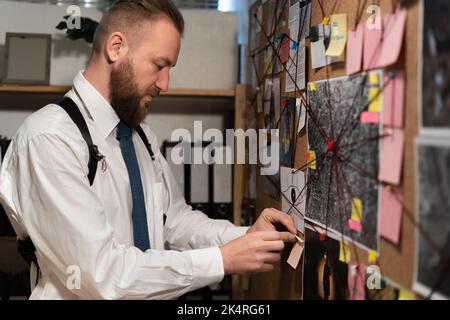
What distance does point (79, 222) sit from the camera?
0.93 meters

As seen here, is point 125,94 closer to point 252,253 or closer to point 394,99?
point 252,253

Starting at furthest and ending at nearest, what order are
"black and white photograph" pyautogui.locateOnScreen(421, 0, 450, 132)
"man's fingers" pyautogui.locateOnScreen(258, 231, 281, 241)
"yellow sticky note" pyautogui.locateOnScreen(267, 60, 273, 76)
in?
"yellow sticky note" pyautogui.locateOnScreen(267, 60, 273, 76), "man's fingers" pyautogui.locateOnScreen(258, 231, 281, 241), "black and white photograph" pyautogui.locateOnScreen(421, 0, 450, 132)

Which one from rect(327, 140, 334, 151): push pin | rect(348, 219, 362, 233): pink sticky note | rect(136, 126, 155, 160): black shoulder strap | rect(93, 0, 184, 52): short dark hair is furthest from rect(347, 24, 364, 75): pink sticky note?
rect(136, 126, 155, 160): black shoulder strap

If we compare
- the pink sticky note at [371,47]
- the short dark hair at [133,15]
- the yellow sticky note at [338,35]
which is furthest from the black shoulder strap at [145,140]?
the pink sticky note at [371,47]

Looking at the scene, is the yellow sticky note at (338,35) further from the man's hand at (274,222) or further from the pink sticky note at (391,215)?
the man's hand at (274,222)

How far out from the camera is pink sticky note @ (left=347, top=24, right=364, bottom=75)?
2.61ft

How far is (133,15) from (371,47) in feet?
2.00

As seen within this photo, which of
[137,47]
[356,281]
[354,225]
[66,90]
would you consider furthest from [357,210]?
[66,90]

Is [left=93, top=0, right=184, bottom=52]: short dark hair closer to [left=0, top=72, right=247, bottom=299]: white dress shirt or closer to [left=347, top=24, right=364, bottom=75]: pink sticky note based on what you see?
[left=0, top=72, right=247, bottom=299]: white dress shirt

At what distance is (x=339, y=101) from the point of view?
2.87 ft

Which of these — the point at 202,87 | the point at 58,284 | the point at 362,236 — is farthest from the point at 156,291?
the point at 202,87

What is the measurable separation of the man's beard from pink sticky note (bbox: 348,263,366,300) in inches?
25.6

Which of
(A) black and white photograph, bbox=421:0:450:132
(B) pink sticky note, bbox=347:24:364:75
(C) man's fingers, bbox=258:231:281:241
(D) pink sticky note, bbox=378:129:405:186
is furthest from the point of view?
(C) man's fingers, bbox=258:231:281:241
